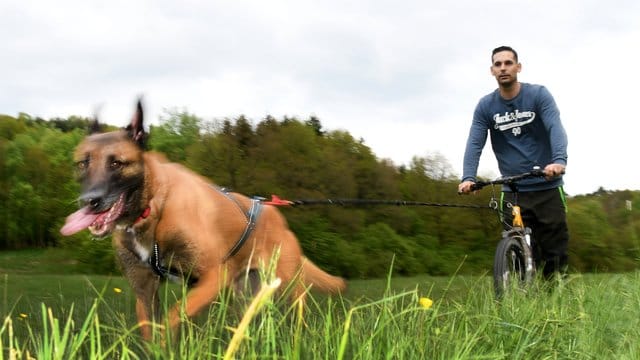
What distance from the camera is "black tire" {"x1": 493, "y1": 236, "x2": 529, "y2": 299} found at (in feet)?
15.3

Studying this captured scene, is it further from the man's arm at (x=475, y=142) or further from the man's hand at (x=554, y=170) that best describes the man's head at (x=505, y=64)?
the man's hand at (x=554, y=170)

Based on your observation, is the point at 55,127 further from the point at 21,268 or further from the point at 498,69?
the point at 498,69

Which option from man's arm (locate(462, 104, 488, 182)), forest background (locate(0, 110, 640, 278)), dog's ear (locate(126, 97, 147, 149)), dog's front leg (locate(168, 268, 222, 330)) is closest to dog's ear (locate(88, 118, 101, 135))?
dog's ear (locate(126, 97, 147, 149))

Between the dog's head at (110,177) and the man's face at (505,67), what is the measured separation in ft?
10.1

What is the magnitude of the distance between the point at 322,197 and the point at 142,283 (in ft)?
13.9

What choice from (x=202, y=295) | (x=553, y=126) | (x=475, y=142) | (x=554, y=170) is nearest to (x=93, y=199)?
(x=202, y=295)

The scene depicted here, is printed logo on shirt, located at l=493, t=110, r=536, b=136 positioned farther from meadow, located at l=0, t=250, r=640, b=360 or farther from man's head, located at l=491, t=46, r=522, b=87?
meadow, located at l=0, t=250, r=640, b=360

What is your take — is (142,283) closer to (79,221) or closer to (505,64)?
(79,221)

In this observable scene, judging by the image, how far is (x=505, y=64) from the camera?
5.31 metres

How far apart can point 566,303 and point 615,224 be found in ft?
22.2

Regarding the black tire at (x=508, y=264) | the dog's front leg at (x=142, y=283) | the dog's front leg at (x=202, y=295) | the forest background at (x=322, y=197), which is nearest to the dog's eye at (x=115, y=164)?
the dog's front leg at (x=142, y=283)

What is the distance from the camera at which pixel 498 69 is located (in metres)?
5.34

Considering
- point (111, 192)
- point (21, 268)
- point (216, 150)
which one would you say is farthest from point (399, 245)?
point (111, 192)

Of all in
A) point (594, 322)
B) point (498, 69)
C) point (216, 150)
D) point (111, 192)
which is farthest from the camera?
point (216, 150)
